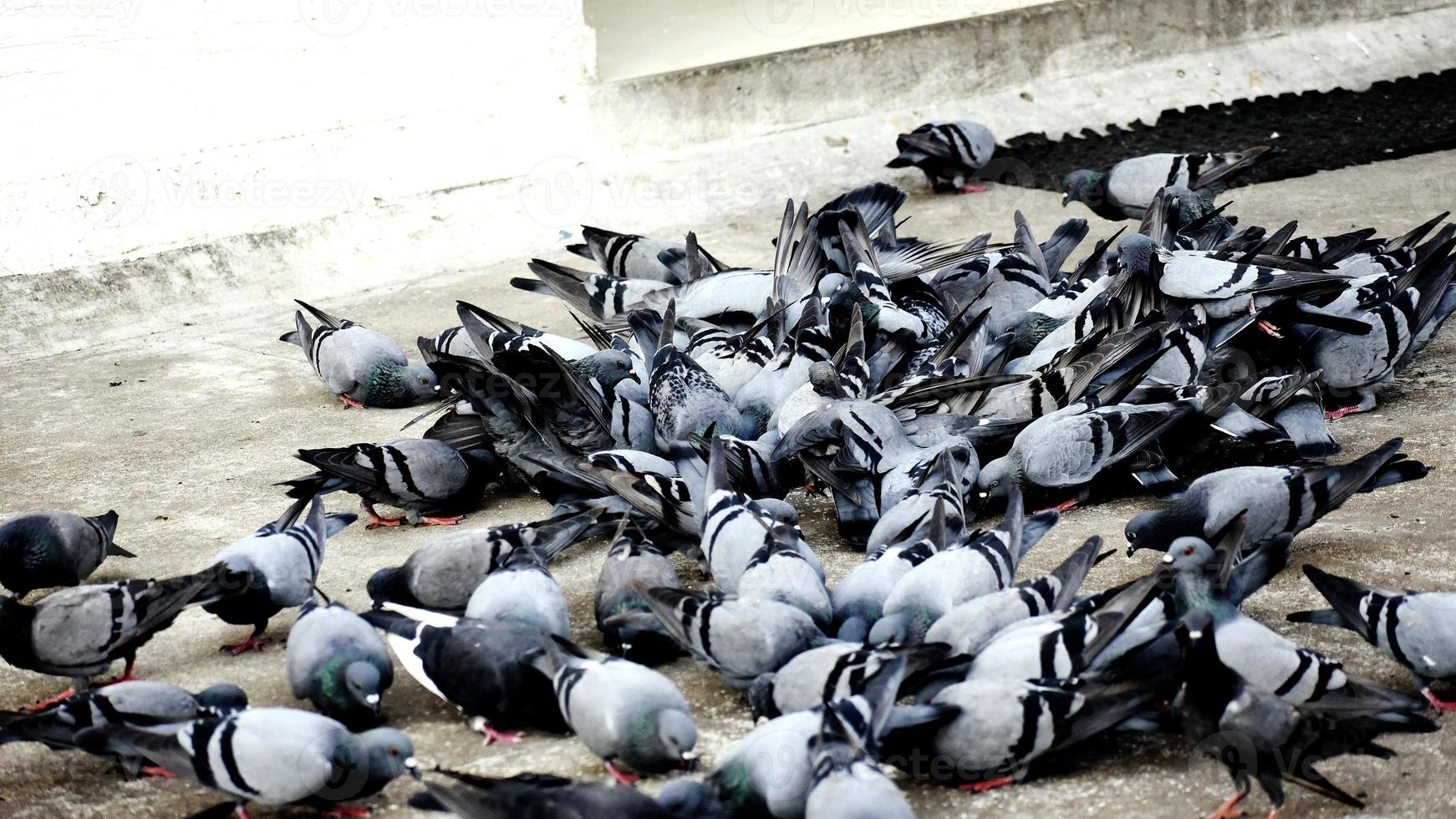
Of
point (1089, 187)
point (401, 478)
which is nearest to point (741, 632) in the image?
point (401, 478)

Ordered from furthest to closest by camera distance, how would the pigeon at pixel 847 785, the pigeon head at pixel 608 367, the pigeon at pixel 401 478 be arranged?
the pigeon head at pixel 608 367 → the pigeon at pixel 401 478 → the pigeon at pixel 847 785

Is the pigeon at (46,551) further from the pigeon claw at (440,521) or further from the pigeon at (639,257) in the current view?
the pigeon at (639,257)

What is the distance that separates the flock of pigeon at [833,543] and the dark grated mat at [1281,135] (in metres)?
1.99

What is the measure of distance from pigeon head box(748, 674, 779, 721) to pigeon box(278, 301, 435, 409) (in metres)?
2.23

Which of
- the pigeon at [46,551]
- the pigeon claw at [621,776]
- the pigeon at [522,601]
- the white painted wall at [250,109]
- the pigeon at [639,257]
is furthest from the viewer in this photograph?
the white painted wall at [250,109]

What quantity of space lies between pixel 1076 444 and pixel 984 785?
127 centimetres

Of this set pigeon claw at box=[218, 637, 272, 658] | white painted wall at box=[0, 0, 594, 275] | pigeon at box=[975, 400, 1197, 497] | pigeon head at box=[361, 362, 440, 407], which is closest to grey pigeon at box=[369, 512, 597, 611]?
pigeon claw at box=[218, 637, 272, 658]

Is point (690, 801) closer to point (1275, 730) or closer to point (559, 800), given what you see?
point (559, 800)

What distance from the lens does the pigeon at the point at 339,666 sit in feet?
7.72

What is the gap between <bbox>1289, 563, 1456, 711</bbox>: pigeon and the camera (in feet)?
7.42

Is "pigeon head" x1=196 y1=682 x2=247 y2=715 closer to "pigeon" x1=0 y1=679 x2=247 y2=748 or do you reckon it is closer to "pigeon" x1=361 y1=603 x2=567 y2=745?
"pigeon" x1=0 y1=679 x2=247 y2=748

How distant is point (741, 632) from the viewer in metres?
2.38

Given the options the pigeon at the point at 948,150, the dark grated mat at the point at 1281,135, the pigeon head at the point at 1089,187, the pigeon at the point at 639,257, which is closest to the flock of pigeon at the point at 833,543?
the pigeon at the point at 639,257

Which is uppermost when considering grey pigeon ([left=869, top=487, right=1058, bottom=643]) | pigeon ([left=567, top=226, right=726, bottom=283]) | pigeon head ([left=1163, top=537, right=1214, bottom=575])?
pigeon ([left=567, top=226, right=726, bottom=283])
